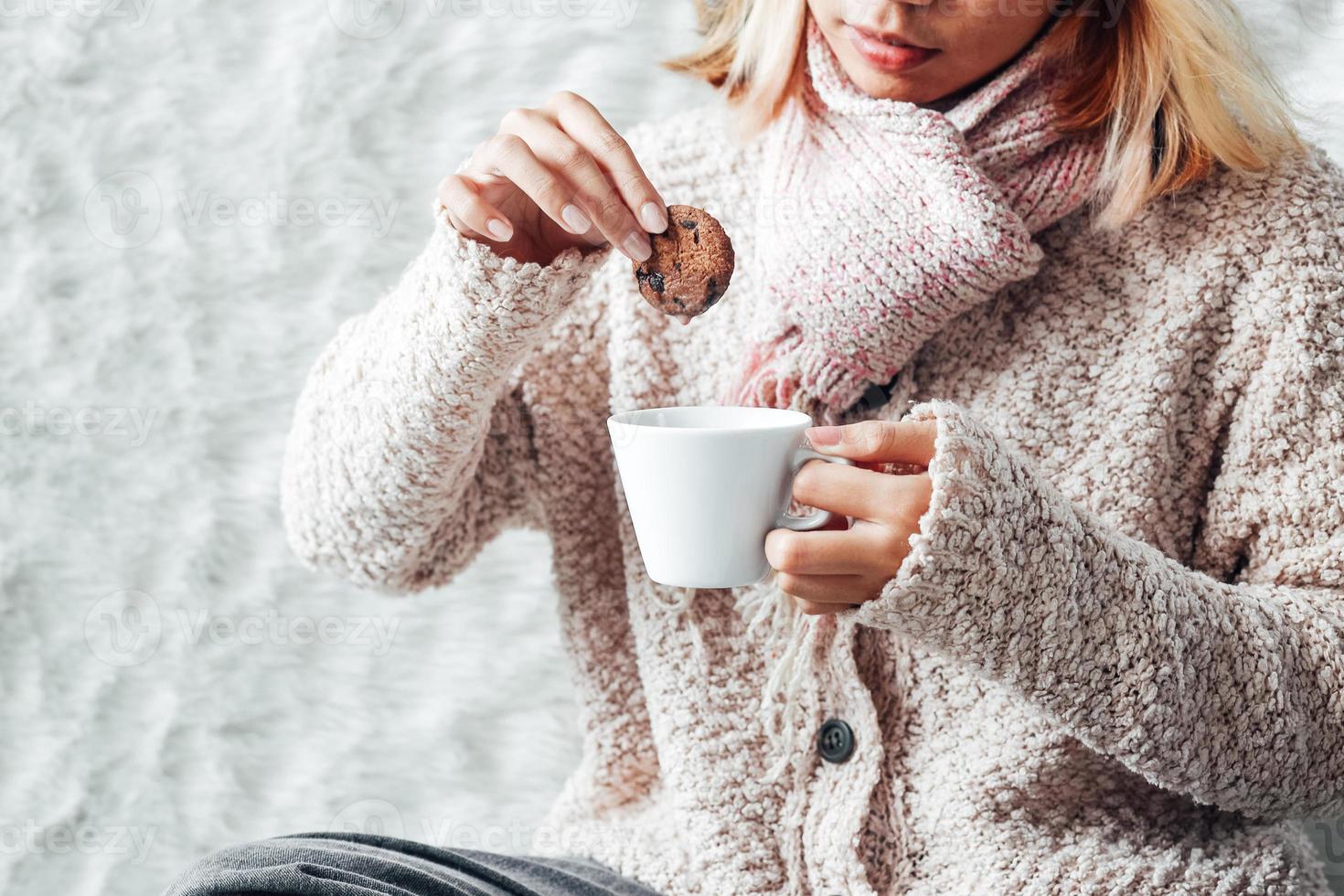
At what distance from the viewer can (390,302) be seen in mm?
762

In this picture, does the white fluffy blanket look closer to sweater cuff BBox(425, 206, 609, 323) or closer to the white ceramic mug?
sweater cuff BBox(425, 206, 609, 323)

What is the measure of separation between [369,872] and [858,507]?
0.32 m

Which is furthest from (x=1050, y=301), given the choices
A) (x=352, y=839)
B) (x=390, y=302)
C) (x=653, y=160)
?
(x=352, y=839)

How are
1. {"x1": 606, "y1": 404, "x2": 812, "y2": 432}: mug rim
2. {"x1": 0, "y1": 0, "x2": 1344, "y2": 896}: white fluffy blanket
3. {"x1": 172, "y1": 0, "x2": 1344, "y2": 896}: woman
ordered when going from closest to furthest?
{"x1": 606, "y1": 404, "x2": 812, "y2": 432}: mug rim < {"x1": 172, "y1": 0, "x2": 1344, "y2": 896}: woman < {"x1": 0, "y1": 0, "x2": 1344, "y2": 896}: white fluffy blanket

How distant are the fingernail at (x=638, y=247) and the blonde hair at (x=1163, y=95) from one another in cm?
29

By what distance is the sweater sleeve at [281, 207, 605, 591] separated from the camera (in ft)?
2.18

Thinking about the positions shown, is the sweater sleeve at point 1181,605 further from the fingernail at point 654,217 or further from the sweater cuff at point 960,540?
the fingernail at point 654,217

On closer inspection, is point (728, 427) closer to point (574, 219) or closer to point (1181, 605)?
point (574, 219)

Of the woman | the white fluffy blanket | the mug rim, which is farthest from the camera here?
the white fluffy blanket

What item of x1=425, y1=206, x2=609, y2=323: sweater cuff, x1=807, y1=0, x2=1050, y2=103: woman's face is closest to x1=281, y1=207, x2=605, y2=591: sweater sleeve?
x1=425, y1=206, x2=609, y2=323: sweater cuff

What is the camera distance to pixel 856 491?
0.57 metres

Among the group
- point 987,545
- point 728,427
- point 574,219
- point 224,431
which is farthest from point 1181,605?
point 224,431

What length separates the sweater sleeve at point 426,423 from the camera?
664 mm

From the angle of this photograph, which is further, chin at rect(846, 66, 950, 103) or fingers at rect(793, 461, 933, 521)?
chin at rect(846, 66, 950, 103)
